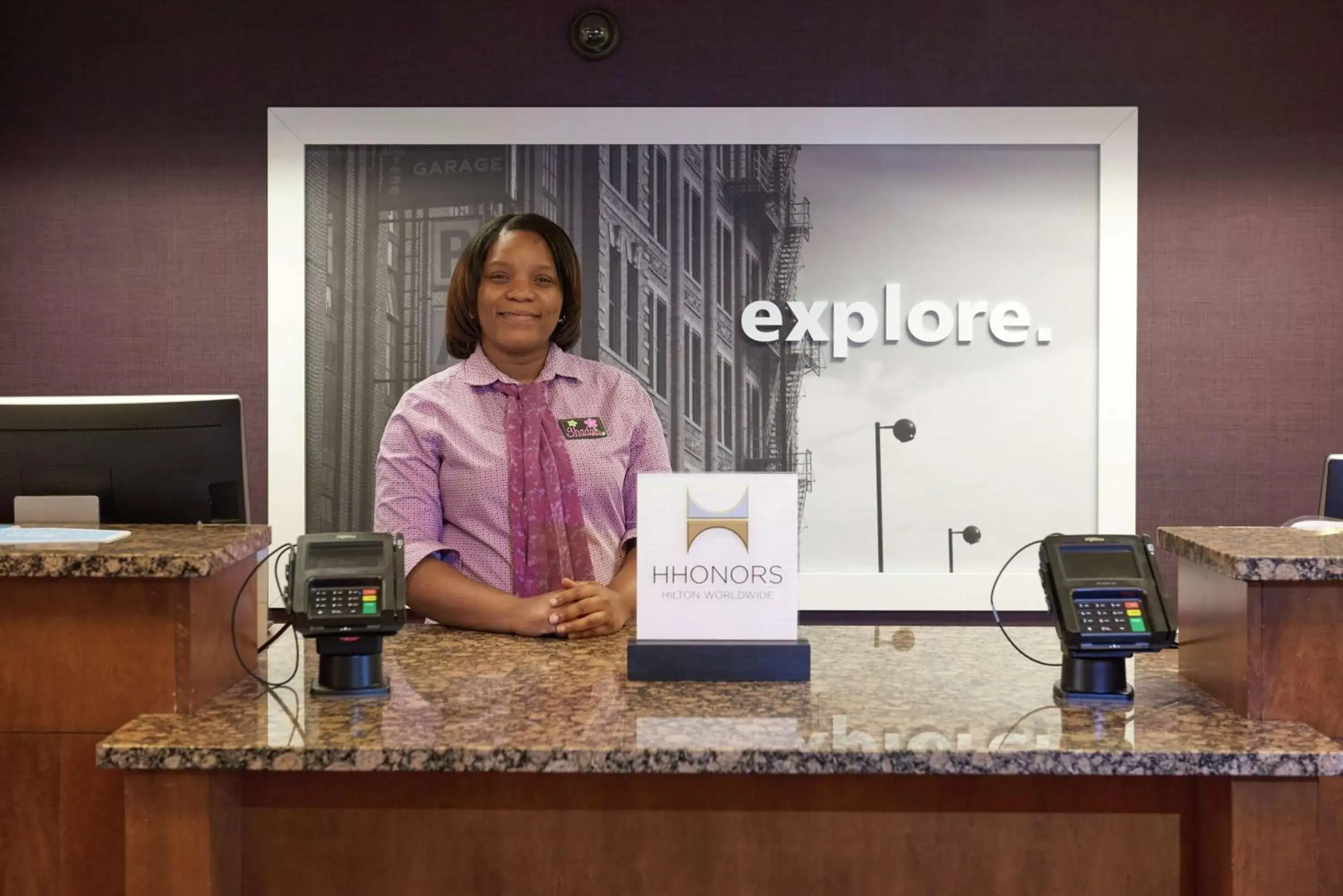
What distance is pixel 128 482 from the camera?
7.16 feet

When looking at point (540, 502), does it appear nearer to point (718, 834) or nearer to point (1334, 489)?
point (718, 834)

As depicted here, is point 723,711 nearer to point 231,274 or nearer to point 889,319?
point 889,319

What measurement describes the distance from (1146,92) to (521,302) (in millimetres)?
2291

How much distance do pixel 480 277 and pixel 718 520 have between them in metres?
1.04

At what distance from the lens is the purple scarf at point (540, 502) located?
2.44 meters

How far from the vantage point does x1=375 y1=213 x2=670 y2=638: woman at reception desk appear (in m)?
2.38

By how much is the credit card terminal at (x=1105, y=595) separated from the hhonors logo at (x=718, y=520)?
1.39ft

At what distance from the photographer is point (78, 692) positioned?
1698mm

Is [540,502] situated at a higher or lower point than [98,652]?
higher

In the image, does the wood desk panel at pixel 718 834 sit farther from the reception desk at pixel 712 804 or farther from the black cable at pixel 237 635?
the black cable at pixel 237 635

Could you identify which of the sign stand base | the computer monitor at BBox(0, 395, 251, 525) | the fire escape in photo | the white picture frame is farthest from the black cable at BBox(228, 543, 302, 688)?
the fire escape in photo

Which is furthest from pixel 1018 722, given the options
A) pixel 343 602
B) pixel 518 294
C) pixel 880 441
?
pixel 880 441

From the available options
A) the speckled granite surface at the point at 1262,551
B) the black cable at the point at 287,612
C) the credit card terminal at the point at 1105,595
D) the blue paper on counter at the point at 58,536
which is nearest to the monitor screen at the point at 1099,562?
the credit card terminal at the point at 1105,595

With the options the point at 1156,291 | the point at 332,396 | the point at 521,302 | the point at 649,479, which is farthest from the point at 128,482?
the point at 1156,291
